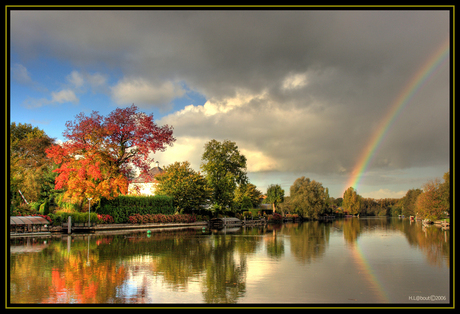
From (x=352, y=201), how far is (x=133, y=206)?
101427mm

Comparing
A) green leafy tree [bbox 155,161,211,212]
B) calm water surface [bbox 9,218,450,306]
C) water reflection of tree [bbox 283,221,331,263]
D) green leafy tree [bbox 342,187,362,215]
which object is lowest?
green leafy tree [bbox 342,187,362,215]

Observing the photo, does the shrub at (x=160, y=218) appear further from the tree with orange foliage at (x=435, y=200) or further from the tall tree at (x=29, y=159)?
the tree with orange foliage at (x=435, y=200)

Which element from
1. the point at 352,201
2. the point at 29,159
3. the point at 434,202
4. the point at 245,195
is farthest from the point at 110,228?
the point at 352,201

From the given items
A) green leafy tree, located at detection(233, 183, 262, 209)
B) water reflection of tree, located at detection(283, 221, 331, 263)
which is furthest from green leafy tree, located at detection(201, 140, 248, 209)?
water reflection of tree, located at detection(283, 221, 331, 263)

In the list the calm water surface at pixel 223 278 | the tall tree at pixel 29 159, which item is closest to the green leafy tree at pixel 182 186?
the tall tree at pixel 29 159

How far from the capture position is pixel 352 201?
125m

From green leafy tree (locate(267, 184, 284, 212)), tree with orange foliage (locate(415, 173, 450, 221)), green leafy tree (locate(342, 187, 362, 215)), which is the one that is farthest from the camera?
green leafy tree (locate(342, 187, 362, 215))

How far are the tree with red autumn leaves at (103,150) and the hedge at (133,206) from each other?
12.3ft

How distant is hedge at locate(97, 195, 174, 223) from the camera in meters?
37.3

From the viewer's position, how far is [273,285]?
9445 mm

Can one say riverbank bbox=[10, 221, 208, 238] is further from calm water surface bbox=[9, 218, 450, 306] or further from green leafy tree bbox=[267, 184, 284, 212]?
green leafy tree bbox=[267, 184, 284, 212]

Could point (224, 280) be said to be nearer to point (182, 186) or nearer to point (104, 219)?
point (104, 219)

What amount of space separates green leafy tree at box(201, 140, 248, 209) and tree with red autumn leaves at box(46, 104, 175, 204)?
23065mm

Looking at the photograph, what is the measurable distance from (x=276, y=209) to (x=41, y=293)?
85089 millimetres
